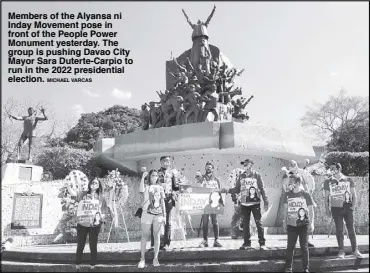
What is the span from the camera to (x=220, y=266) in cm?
704

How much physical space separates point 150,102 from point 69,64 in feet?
24.9

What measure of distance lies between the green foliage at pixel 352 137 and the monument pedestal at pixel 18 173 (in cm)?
2675

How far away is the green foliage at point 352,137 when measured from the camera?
3406 centimetres

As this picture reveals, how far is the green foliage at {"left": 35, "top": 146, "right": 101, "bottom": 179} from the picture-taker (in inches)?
723

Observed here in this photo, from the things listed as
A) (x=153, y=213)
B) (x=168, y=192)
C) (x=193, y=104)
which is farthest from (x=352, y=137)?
(x=153, y=213)

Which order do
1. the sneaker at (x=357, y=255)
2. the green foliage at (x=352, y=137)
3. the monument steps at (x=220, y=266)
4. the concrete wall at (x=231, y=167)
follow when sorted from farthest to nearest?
1. the green foliage at (x=352, y=137)
2. the concrete wall at (x=231, y=167)
3. the sneaker at (x=357, y=255)
4. the monument steps at (x=220, y=266)

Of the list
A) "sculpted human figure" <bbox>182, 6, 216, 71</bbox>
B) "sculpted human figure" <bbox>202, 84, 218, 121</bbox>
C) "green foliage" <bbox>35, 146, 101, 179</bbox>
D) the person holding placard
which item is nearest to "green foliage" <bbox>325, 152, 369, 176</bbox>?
"sculpted human figure" <bbox>182, 6, 216, 71</bbox>

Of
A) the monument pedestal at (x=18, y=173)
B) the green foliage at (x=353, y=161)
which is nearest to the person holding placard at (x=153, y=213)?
the monument pedestal at (x=18, y=173)

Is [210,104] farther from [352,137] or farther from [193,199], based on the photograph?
[352,137]

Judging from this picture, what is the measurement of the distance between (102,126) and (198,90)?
90.2 ft

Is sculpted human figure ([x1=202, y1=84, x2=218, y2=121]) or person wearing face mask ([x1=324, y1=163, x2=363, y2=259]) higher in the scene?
sculpted human figure ([x1=202, y1=84, x2=218, y2=121])

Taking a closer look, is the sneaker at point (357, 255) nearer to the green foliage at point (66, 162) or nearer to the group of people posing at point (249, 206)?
the group of people posing at point (249, 206)

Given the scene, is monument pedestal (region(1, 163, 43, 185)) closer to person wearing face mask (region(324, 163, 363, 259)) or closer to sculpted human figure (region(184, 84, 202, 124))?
sculpted human figure (region(184, 84, 202, 124))

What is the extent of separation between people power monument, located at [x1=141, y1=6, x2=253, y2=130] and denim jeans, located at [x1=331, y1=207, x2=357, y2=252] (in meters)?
7.87
